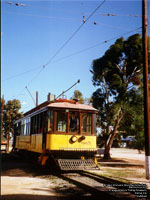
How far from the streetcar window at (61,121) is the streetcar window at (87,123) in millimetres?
866

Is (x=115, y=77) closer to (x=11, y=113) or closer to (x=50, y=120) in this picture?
(x=50, y=120)

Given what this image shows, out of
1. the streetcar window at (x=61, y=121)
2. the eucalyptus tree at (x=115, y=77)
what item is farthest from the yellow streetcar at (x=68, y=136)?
the eucalyptus tree at (x=115, y=77)

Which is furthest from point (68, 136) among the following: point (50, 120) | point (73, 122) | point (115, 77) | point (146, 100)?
point (115, 77)

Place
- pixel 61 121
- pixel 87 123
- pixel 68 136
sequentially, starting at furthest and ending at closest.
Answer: pixel 87 123, pixel 61 121, pixel 68 136

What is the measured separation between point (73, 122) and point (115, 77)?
9.66m

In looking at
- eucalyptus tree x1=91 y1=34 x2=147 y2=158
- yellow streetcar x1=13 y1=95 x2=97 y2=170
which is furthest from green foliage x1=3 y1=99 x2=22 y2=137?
yellow streetcar x1=13 y1=95 x2=97 y2=170

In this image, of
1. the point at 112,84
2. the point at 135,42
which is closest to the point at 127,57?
the point at 135,42

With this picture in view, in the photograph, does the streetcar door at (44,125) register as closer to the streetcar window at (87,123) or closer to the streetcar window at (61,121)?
the streetcar window at (61,121)

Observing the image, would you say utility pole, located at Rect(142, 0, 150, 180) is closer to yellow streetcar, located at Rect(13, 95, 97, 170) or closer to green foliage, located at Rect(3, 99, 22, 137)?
yellow streetcar, located at Rect(13, 95, 97, 170)

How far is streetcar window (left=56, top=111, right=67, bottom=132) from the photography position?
31.8 feet

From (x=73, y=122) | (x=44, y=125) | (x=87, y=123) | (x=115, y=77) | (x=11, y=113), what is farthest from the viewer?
(x=11, y=113)

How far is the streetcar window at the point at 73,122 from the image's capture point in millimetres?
9845

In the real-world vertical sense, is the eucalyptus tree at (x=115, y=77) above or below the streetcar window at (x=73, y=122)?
above

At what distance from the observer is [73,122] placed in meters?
9.95
